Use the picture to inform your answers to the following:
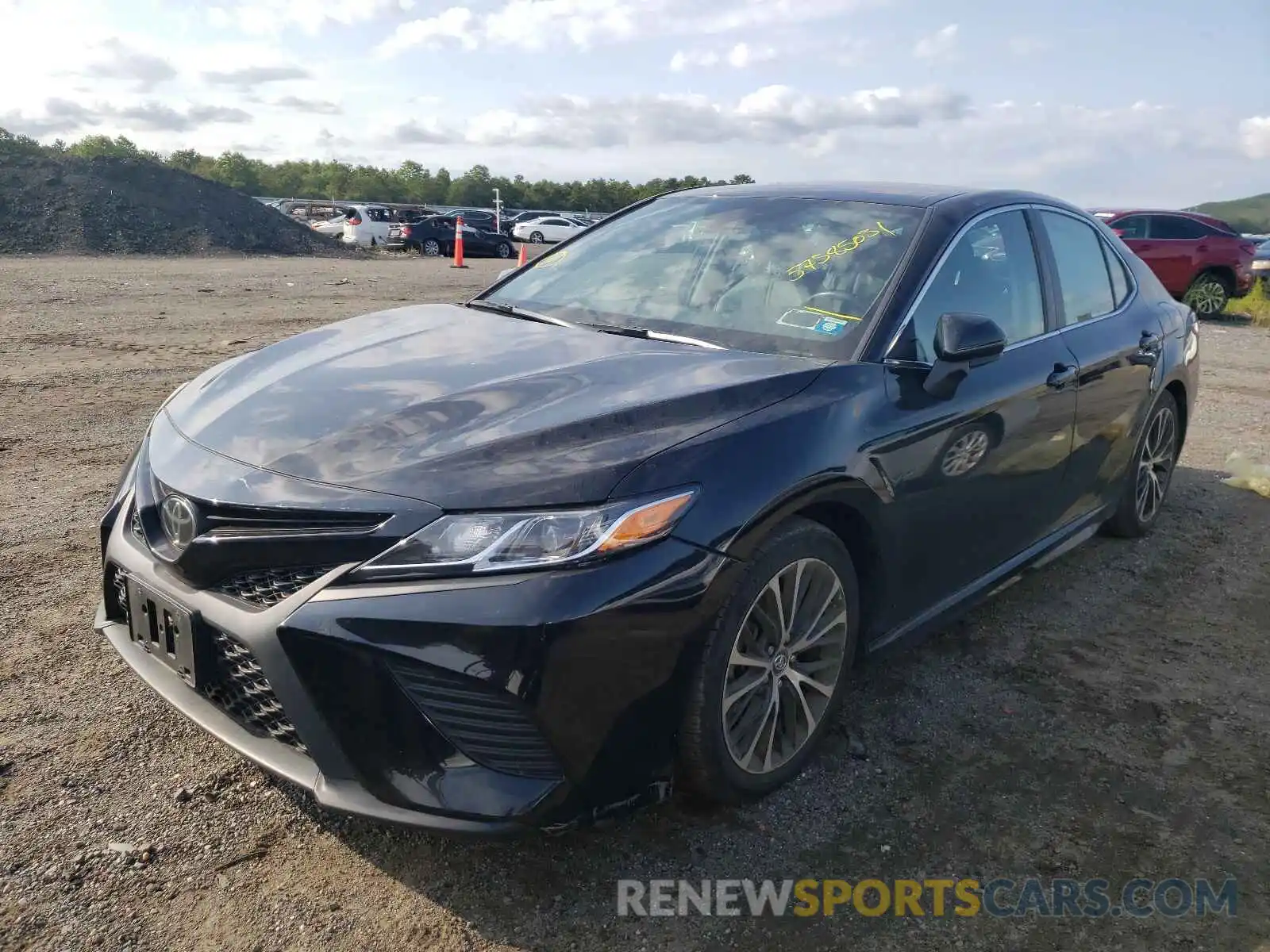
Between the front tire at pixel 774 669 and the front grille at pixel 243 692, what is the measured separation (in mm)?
933

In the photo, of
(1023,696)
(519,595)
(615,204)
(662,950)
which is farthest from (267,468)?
(615,204)

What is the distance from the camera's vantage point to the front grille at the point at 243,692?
2.26 metres

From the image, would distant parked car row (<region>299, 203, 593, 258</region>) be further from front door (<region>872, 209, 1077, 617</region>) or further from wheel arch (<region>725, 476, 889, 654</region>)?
wheel arch (<region>725, 476, 889, 654</region>)

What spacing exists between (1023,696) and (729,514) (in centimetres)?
170

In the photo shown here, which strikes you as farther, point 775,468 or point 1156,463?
point 1156,463

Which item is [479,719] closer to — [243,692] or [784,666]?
[243,692]

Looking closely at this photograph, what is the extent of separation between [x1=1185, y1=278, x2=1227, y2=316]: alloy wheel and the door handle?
45.7ft

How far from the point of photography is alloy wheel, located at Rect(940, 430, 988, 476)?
10.3ft

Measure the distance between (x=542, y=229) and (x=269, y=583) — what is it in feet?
126

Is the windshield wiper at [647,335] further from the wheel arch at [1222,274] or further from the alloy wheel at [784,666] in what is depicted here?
the wheel arch at [1222,274]

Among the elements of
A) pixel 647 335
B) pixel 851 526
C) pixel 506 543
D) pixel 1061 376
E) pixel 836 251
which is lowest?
pixel 851 526

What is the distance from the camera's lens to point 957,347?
299 cm

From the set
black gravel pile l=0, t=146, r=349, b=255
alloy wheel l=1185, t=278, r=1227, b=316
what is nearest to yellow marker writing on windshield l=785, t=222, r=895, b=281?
alloy wheel l=1185, t=278, r=1227, b=316

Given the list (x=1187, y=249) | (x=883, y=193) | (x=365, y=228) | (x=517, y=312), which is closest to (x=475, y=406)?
(x=517, y=312)
